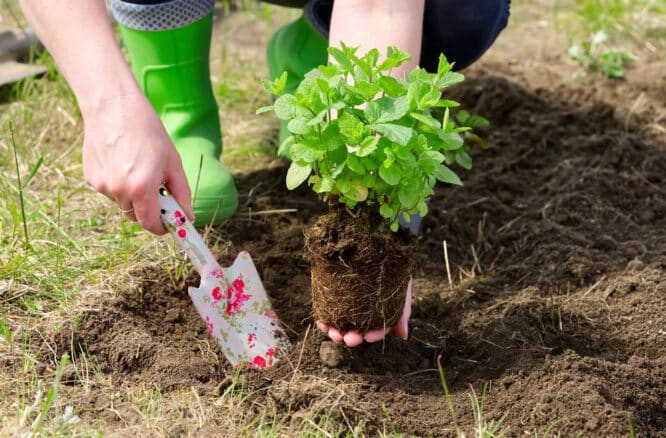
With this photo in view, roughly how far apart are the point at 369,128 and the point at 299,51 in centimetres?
130

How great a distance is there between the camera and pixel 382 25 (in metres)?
1.93

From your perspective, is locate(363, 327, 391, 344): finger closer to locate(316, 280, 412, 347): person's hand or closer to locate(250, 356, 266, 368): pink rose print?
locate(316, 280, 412, 347): person's hand

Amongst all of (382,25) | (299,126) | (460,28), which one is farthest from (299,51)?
(299,126)

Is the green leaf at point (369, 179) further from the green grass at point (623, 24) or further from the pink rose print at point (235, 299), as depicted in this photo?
the green grass at point (623, 24)

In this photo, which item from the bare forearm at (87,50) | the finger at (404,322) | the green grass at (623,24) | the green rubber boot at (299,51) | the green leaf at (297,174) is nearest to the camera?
the green leaf at (297,174)

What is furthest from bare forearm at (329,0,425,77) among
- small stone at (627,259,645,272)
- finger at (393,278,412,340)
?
small stone at (627,259,645,272)

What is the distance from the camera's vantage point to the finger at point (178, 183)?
6.12 feet

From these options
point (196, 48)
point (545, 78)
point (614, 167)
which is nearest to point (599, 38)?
point (545, 78)

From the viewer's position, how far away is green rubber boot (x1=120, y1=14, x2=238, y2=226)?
245 centimetres

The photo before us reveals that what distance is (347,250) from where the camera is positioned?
1.86 metres

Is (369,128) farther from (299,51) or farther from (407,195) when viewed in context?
(299,51)

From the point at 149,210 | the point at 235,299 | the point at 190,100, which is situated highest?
the point at 149,210

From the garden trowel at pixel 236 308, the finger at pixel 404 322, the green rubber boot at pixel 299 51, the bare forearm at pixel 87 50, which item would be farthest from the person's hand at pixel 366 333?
the green rubber boot at pixel 299 51

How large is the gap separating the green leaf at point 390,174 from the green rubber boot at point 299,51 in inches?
46.9
